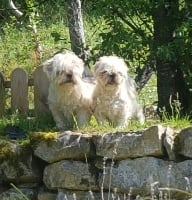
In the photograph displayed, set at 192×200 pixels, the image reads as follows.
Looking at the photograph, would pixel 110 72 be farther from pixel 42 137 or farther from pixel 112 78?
pixel 42 137

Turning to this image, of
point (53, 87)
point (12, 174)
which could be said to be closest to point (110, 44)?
point (53, 87)

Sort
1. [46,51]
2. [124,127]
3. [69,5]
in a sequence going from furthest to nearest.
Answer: [46,51] → [69,5] → [124,127]

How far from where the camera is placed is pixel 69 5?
9922mm

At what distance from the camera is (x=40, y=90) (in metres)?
9.27

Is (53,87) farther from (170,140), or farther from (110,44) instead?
(170,140)

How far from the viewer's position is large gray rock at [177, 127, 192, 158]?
629 cm

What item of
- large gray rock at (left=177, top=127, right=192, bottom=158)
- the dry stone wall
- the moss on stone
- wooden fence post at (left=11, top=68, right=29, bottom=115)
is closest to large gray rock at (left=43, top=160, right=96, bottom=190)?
the dry stone wall

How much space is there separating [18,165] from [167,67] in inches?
100

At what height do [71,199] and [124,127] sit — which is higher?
[124,127]

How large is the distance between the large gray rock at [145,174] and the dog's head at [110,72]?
48.2 inches

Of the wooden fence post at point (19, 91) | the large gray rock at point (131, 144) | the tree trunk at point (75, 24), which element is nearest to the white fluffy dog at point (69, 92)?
the large gray rock at point (131, 144)

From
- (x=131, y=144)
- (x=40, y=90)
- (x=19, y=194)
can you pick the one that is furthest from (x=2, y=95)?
(x=131, y=144)

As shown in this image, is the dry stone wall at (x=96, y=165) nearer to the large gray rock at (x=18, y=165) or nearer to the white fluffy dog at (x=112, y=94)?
the large gray rock at (x=18, y=165)

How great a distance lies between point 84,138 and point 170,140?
0.81 m
